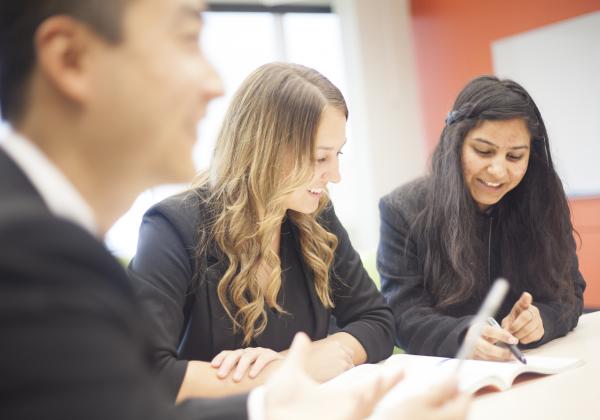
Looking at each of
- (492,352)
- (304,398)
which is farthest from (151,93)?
(492,352)

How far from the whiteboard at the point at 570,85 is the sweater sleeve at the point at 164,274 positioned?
11.7 ft

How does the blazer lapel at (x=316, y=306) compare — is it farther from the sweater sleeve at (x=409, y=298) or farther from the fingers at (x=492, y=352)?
the fingers at (x=492, y=352)

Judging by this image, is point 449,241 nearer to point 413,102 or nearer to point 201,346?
point 201,346

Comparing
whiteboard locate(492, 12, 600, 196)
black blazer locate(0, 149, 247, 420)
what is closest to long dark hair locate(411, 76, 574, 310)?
black blazer locate(0, 149, 247, 420)

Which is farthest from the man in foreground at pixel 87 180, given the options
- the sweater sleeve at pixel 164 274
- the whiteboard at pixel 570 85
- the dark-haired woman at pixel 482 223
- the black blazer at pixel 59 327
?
the whiteboard at pixel 570 85

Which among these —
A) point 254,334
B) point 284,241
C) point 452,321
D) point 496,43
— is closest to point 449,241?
point 452,321

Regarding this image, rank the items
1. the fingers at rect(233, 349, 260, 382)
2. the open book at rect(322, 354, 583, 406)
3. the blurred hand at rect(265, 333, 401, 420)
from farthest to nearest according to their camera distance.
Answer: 1. the fingers at rect(233, 349, 260, 382)
2. the open book at rect(322, 354, 583, 406)
3. the blurred hand at rect(265, 333, 401, 420)

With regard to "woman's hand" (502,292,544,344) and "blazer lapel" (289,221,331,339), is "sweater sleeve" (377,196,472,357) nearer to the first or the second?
"woman's hand" (502,292,544,344)

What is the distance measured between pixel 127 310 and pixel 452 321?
4.45 feet

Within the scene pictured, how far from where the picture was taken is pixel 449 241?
2.00 m

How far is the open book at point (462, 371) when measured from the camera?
114 cm

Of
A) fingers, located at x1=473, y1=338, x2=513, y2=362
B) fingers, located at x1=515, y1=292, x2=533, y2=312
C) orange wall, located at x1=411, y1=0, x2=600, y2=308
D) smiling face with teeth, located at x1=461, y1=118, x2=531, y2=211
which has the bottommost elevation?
fingers, located at x1=473, y1=338, x2=513, y2=362

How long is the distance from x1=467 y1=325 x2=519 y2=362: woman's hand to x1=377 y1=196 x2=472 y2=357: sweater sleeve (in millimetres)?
131

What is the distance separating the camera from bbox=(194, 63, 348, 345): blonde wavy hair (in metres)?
1.64
